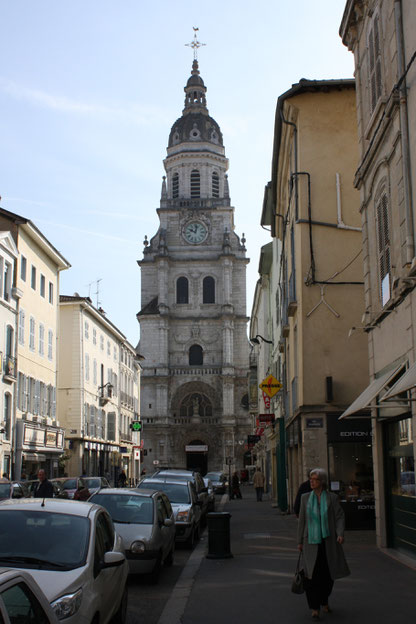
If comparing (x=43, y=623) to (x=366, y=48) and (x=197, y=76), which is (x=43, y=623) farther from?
(x=197, y=76)

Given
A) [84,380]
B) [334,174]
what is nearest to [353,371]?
[334,174]

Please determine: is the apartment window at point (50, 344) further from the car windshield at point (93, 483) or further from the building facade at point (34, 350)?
the car windshield at point (93, 483)

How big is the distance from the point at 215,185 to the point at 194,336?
63.1ft

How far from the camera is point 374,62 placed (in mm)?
13914

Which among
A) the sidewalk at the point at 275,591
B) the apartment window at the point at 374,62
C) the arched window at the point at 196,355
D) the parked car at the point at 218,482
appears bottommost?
the parked car at the point at 218,482

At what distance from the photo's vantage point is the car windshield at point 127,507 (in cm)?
1241

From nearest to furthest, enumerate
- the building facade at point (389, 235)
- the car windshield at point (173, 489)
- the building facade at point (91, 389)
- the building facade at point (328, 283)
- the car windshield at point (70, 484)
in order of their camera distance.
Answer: the building facade at point (389, 235), the car windshield at point (173, 489), the building facade at point (328, 283), the car windshield at point (70, 484), the building facade at point (91, 389)

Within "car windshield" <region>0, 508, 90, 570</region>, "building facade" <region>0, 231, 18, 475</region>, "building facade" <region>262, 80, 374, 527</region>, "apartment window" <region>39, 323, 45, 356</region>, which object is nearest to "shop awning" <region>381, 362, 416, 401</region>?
"car windshield" <region>0, 508, 90, 570</region>

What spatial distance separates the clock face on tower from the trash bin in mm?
73159

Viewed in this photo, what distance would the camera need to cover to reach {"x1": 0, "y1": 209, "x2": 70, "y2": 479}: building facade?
114 ft

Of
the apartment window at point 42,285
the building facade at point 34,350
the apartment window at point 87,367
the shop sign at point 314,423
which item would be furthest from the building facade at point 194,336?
the shop sign at point 314,423

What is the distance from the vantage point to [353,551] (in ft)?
46.0

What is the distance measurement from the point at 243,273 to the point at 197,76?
3028 centimetres

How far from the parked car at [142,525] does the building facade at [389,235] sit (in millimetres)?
3659
